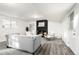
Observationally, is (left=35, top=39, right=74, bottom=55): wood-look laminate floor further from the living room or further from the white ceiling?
the white ceiling

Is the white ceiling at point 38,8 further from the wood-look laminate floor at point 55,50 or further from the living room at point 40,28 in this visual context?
the wood-look laminate floor at point 55,50

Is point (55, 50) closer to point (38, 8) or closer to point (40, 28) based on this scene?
point (38, 8)

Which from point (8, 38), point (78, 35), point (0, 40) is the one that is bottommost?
point (0, 40)

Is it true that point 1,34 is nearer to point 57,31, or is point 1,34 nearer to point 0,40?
point 0,40

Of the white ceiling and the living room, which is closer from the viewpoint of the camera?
the living room

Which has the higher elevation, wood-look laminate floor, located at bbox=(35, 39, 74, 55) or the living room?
the living room

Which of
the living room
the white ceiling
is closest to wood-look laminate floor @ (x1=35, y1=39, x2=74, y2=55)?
the living room

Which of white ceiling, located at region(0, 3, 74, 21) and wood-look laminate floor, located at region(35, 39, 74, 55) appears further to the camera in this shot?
white ceiling, located at region(0, 3, 74, 21)

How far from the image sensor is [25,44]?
3.53 m

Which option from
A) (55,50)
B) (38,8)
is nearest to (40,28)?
(38,8)

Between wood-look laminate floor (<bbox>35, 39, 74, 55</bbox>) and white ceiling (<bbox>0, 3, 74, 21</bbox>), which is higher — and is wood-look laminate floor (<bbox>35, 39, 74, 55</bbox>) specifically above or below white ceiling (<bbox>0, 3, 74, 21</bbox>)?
below

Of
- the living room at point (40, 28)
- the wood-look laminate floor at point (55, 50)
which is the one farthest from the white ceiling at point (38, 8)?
the wood-look laminate floor at point (55, 50)

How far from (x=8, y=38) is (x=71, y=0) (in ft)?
13.2

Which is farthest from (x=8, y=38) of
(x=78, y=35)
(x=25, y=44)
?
(x=78, y=35)
